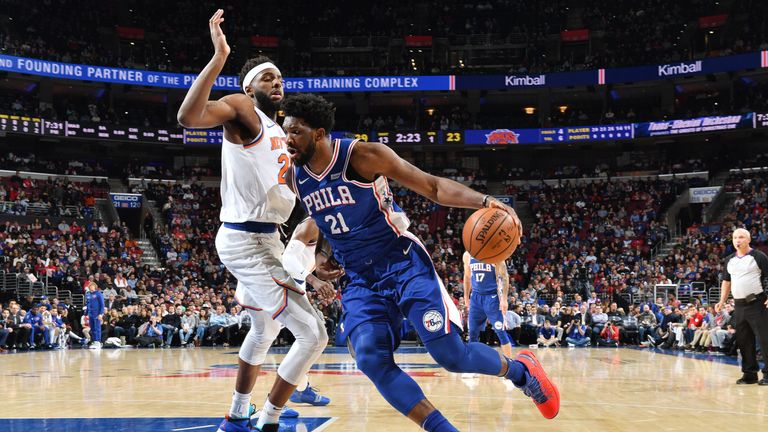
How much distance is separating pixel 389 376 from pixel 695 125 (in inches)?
1212

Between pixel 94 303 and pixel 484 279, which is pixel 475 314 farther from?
pixel 94 303

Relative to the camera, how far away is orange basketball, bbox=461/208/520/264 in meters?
3.78

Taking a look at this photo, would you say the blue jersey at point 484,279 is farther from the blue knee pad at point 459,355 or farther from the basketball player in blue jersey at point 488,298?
the blue knee pad at point 459,355

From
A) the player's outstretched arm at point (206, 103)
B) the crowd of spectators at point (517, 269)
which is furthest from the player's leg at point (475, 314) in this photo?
the crowd of spectators at point (517, 269)

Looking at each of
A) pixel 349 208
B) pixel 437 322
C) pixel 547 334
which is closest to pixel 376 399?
pixel 437 322

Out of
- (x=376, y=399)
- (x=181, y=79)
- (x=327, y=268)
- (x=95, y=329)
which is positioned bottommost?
(x=95, y=329)

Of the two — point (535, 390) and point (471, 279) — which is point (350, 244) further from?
point (471, 279)

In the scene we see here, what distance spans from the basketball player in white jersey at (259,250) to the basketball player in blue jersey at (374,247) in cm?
62

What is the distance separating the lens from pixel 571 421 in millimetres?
5566

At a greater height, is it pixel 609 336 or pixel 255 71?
pixel 255 71

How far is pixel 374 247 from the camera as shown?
4164 mm

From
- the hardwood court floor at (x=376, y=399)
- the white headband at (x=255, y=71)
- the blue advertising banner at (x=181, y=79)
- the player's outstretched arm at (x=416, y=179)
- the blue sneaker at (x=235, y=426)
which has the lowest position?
the hardwood court floor at (x=376, y=399)

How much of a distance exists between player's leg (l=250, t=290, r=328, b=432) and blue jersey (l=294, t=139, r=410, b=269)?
2.29 ft

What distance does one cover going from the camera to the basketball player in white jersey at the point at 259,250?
4.73 meters
